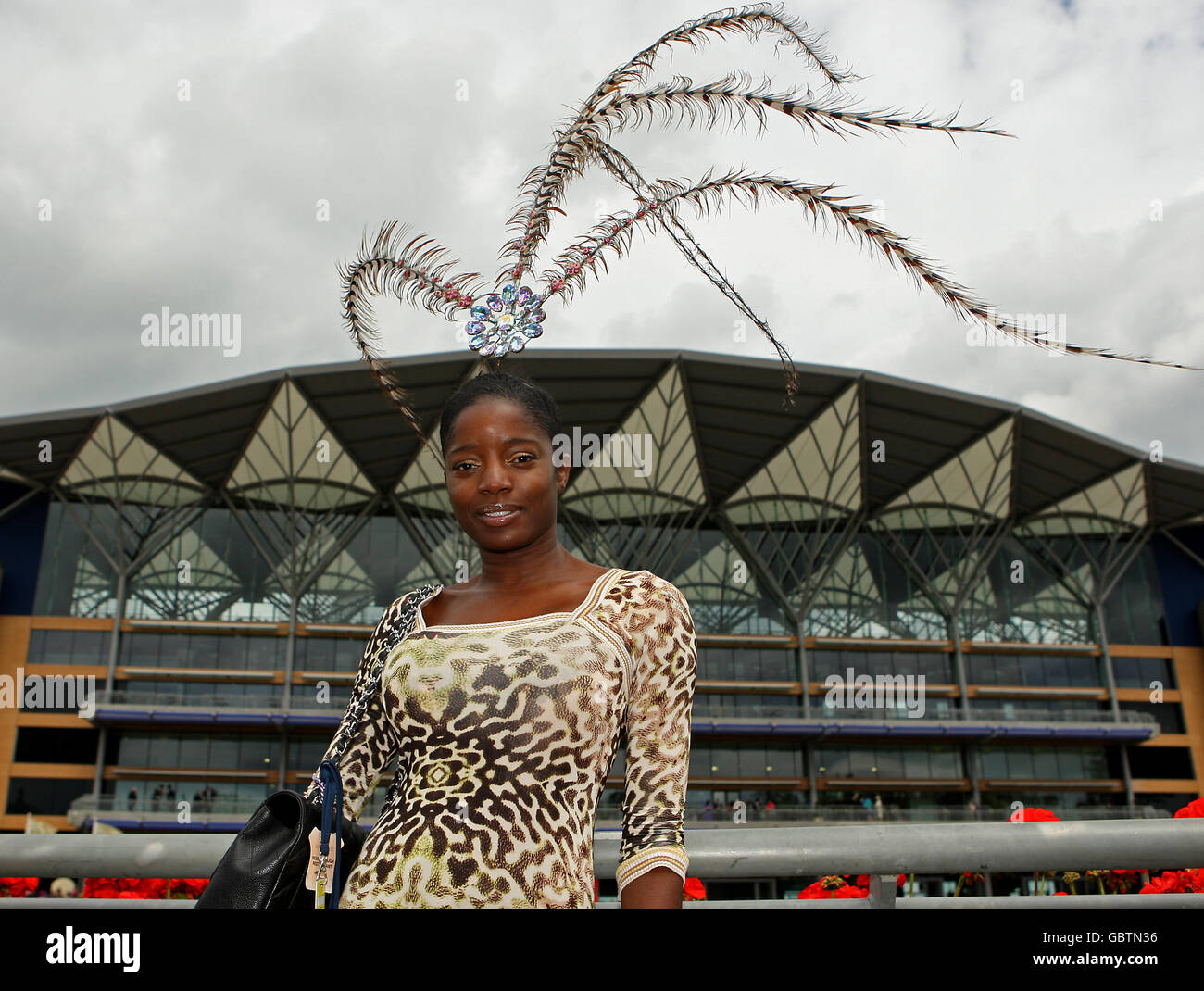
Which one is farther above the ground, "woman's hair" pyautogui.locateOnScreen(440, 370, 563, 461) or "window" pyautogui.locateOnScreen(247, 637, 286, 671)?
"window" pyautogui.locateOnScreen(247, 637, 286, 671)

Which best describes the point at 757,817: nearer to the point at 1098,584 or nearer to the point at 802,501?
the point at 802,501

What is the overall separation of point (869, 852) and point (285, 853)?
4.66ft

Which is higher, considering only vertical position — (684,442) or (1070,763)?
(684,442)

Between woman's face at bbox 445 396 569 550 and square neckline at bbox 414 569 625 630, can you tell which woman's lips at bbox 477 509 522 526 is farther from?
square neckline at bbox 414 569 625 630

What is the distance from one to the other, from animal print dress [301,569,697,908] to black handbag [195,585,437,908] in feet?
0.24

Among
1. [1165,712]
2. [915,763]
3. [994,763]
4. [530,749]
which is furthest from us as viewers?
[1165,712]

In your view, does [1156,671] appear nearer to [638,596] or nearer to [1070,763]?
[1070,763]

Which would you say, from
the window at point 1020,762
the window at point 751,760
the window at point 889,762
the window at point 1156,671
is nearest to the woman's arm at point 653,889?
the window at point 751,760

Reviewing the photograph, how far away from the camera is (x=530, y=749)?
5.49ft

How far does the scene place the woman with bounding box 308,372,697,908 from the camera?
1.65m

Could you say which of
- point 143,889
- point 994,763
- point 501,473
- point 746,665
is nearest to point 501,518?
point 501,473

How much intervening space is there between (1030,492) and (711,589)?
1387cm

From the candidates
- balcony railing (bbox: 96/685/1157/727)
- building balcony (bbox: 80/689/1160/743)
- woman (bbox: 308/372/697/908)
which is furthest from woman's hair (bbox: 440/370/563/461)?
building balcony (bbox: 80/689/1160/743)

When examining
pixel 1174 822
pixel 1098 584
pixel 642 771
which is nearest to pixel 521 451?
pixel 642 771
